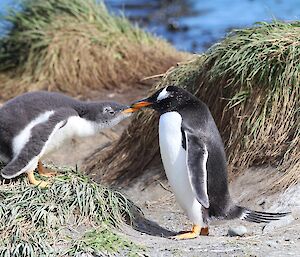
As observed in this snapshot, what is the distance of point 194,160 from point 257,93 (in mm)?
1317

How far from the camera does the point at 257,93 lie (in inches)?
295

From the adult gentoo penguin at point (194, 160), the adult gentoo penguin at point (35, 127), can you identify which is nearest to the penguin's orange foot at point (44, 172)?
the adult gentoo penguin at point (35, 127)

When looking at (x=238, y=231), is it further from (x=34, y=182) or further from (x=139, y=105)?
(x=34, y=182)

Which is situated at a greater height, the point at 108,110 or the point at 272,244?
the point at 108,110

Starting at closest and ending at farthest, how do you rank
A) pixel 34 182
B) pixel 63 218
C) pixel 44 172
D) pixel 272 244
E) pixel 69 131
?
pixel 272 244
pixel 63 218
pixel 34 182
pixel 69 131
pixel 44 172

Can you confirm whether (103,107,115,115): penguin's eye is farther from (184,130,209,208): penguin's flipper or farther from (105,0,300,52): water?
(105,0,300,52): water

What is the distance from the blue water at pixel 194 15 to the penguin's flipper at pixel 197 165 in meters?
11.4

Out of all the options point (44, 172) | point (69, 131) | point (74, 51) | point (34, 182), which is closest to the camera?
point (34, 182)

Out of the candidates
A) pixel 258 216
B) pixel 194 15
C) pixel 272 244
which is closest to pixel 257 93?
pixel 258 216

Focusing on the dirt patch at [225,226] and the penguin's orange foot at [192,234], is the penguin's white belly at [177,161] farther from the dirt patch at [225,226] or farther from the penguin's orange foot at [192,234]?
the dirt patch at [225,226]

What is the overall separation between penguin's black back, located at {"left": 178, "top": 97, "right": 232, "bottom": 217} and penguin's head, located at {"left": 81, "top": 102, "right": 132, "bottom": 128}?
495mm

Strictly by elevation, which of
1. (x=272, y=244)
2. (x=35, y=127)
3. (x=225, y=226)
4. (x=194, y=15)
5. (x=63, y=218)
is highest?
(x=35, y=127)

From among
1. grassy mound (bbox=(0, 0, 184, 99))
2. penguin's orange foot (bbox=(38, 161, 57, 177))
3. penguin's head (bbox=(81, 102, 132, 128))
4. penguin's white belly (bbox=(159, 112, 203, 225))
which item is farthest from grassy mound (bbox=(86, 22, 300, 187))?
grassy mound (bbox=(0, 0, 184, 99))

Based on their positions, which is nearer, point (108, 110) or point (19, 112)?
point (19, 112)
